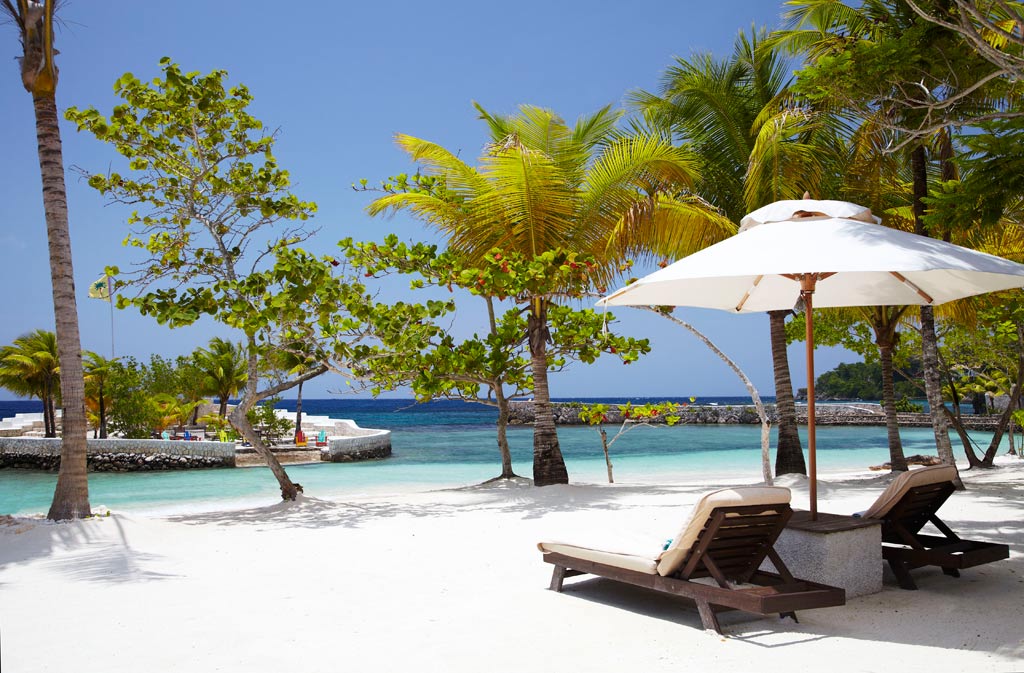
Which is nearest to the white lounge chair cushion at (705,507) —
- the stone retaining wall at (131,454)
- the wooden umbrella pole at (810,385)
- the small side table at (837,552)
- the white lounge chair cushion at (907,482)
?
the small side table at (837,552)

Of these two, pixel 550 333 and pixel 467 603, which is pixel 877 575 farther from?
pixel 550 333

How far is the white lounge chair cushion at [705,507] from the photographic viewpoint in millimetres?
3924

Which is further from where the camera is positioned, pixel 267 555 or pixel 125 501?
pixel 125 501

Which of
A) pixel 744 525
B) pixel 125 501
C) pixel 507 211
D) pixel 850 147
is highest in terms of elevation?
pixel 850 147

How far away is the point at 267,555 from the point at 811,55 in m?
8.99

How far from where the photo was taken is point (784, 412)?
12.4 meters

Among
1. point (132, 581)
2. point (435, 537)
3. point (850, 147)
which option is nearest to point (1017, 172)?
point (435, 537)

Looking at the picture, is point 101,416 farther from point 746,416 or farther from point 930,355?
point 746,416

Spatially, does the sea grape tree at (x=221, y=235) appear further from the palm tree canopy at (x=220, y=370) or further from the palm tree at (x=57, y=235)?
the palm tree canopy at (x=220, y=370)

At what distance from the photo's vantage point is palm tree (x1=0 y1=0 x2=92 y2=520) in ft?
26.5

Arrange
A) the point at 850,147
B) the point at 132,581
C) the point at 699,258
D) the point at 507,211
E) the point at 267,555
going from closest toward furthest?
the point at 699,258
the point at 132,581
the point at 267,555
the point at 507,211
the point at 850,147

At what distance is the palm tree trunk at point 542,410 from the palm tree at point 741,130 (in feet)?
12.1

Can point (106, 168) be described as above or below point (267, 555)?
above

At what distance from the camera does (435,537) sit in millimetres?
7305
